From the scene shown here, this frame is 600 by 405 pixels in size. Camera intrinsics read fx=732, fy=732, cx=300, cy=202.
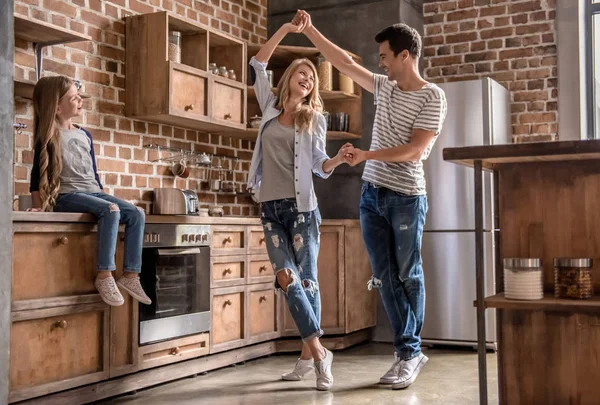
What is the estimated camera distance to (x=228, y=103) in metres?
4.64

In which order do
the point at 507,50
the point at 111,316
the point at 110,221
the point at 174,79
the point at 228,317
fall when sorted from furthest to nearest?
the point at 507,50, the point at 174,79, the point at 228,317, the point at 111,316, the point at 110,221

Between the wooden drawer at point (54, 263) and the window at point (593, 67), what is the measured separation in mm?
3605

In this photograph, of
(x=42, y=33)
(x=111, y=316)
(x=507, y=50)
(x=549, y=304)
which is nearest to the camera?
(x=549, y=304)

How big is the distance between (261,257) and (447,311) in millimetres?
1315

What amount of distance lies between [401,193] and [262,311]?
1.39m

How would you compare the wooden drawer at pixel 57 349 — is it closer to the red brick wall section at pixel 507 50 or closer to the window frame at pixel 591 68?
the red brick wall section at pixel 507 50

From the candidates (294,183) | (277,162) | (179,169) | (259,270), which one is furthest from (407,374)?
(179,169)

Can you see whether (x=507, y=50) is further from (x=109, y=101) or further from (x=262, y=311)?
(x=109, y=101)

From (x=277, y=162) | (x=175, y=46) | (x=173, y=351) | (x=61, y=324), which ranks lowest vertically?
(x=173, y=351)

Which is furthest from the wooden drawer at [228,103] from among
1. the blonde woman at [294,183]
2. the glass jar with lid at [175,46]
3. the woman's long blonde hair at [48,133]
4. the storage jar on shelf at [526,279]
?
the storage jar on shelf at [526,279]

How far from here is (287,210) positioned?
3.37 meters

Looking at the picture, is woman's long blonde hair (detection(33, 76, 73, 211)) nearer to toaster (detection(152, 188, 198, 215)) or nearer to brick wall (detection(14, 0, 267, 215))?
brick wall (detection(14, 0, 267, 215))

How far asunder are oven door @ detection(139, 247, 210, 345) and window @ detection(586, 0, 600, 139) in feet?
9.63

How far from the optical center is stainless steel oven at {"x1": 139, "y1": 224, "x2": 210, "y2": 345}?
11.5 ft
